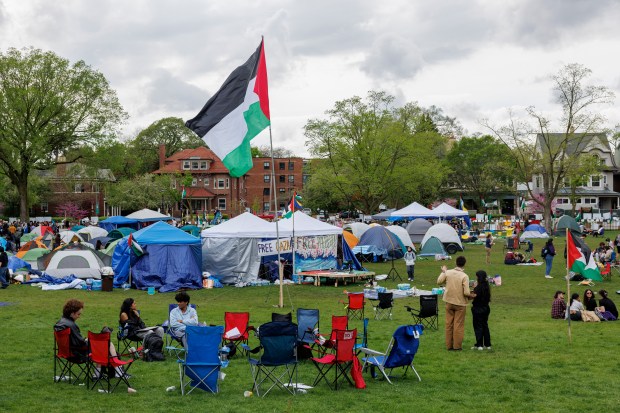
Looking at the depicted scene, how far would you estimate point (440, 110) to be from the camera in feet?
330

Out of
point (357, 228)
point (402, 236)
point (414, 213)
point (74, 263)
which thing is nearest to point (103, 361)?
point (74, 263)

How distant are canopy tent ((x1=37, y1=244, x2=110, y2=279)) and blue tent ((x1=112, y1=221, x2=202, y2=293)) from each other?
3.98ft

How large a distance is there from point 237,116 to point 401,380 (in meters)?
7.42

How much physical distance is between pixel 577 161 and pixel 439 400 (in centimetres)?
4877

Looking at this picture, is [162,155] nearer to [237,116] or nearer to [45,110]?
[45,110]

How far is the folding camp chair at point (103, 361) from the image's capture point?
9.75 meters

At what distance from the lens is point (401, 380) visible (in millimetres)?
10617

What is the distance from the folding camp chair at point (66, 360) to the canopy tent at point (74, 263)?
14.9m

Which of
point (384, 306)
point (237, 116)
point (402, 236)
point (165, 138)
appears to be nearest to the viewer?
point (237, 116)

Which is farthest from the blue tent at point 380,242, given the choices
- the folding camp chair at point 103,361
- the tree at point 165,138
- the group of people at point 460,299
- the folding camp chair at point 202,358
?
the tree at point 165,138

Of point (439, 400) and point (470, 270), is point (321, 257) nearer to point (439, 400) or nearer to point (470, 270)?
point (470, 270)

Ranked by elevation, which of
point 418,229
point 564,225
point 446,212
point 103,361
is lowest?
point 103,361

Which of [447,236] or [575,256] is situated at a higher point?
[447,236]

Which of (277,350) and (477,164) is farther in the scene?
(477,164)
